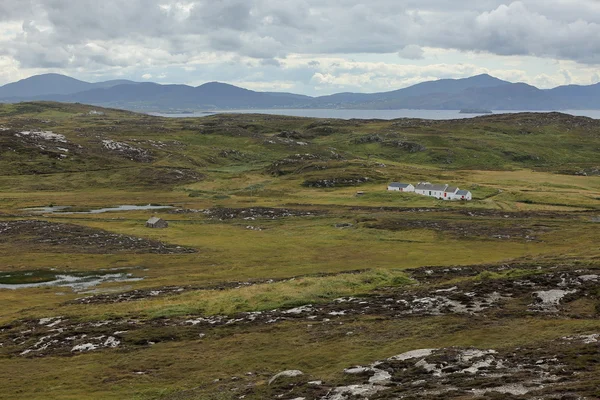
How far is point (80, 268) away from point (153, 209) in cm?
7285

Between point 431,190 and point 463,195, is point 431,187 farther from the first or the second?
point 463,195

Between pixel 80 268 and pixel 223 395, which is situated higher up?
pixel 223 395

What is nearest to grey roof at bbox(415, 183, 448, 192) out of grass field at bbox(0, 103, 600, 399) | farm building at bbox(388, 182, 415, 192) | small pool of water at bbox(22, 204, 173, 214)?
farm building at bbox(388, 182, 415, 192)

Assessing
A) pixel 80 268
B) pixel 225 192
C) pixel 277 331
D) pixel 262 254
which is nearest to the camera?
pixel 277 331

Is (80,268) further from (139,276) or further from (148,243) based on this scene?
(148,243)

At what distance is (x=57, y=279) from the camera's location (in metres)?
87.6

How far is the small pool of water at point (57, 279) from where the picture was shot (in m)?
83.4

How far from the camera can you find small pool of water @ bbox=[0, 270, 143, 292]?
8336 cm

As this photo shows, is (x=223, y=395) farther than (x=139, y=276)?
No

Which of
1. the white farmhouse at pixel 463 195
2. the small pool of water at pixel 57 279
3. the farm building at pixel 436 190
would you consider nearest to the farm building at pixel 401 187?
the farm building at pixel 436 190

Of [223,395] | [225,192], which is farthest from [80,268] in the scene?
[225,192]

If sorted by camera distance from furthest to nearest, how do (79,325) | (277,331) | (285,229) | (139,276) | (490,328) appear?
(285,229) → (139,276) → (79,325) → (277,331) → (490,328)

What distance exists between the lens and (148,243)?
114438 millimetres

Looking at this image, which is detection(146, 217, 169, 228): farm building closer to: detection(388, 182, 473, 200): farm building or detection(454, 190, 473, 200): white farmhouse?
detection(388, 182, 473, 200): farm building
